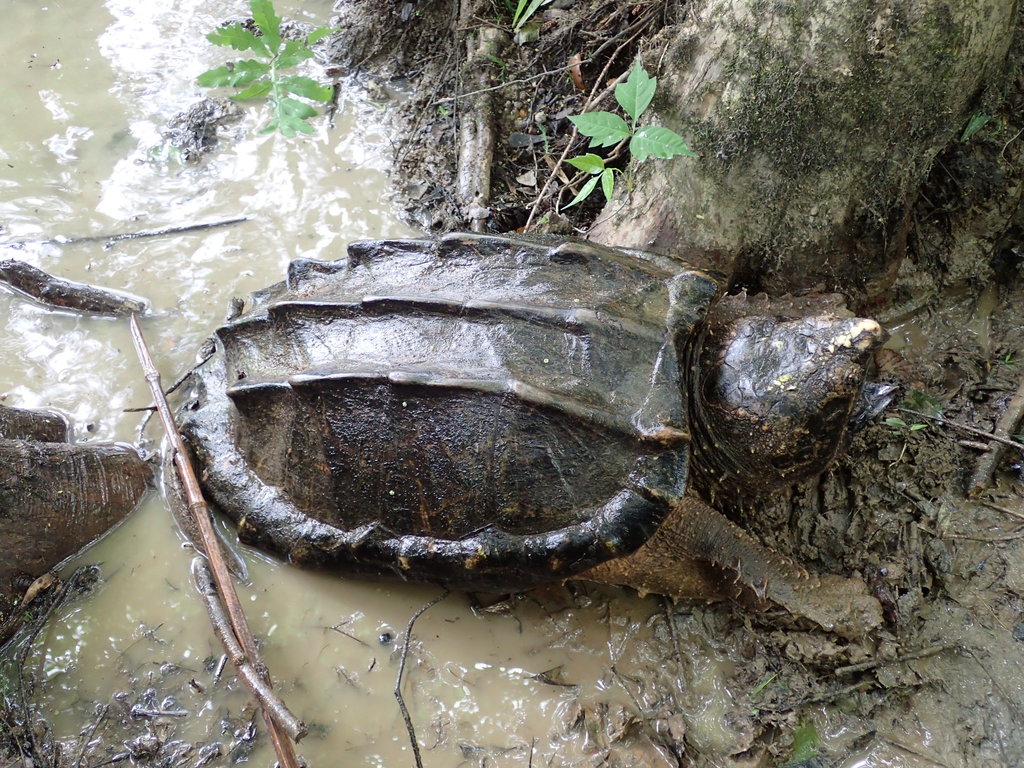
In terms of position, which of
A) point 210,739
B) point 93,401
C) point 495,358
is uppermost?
point 495,358

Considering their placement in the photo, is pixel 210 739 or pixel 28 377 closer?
pixel 210 739

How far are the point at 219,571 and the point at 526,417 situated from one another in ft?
4.32

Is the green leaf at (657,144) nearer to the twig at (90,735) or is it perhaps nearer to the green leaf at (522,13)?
the green leaf at (522,13)

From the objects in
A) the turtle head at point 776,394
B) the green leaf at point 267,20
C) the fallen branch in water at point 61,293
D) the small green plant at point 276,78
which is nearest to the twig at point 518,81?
the small green plant at point 276,78

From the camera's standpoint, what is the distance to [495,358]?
2359 millimetres

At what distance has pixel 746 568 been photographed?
2.56m

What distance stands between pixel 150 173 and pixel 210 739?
10.3 ft

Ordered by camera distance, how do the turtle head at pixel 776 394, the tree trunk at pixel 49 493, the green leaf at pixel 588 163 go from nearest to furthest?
the turtle head at pixel 776 394
the tree trunk at pixel 49 493
the green leaf at pixel 588 163

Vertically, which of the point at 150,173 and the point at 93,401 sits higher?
the point at 150,173

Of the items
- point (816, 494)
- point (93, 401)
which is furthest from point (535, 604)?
point (93, 401)

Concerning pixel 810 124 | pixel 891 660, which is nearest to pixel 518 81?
pixel 810 124

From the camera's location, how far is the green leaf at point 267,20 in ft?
10.0

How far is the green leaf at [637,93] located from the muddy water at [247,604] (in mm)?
1654

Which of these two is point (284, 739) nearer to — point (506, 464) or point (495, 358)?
point (506, 464)
